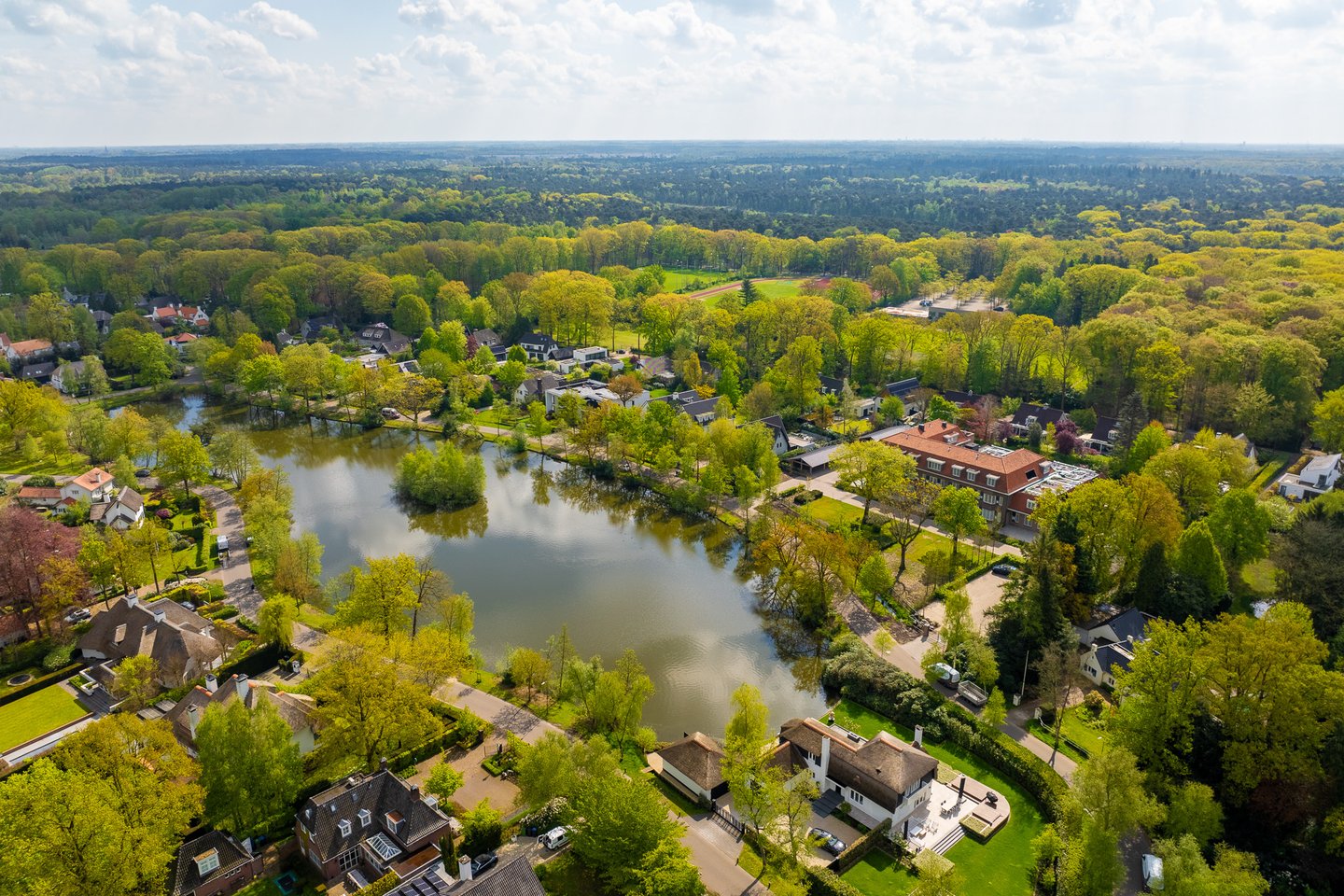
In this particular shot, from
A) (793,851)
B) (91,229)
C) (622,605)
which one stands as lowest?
(622,605)

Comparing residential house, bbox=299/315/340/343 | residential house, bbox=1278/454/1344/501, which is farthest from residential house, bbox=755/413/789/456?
residential house, bbox=299/315/340/343

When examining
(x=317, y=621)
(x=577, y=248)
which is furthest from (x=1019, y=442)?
(x=577, y=248)

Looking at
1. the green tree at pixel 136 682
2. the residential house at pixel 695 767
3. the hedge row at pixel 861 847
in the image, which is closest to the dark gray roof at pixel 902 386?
the residential house at pixel 695 767

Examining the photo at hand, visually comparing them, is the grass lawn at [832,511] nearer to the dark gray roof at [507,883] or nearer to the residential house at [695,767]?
the residential house at [695,767]

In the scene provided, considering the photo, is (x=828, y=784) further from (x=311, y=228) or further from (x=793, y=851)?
(x=311, y=228)

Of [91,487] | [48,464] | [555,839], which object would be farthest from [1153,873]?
[48,464]

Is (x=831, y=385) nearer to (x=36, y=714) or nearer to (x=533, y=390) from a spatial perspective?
(x=533, y=390)
